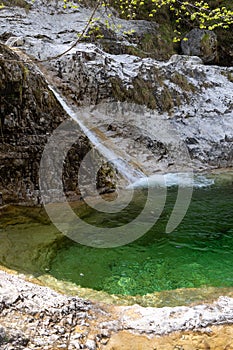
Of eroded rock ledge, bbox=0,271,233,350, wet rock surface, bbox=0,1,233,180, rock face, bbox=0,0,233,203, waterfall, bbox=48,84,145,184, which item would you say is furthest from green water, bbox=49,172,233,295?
wet rock surface, bbox=0,1,233,180

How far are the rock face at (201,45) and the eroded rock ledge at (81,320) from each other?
52.8 feet

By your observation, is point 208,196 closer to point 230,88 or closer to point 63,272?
point 63,272

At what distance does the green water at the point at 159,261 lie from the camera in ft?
14.2

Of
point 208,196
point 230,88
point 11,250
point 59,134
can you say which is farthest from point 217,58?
point 11,250

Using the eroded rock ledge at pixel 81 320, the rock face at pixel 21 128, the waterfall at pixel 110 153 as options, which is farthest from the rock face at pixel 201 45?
the eroded rock ledge at pixel 81 320

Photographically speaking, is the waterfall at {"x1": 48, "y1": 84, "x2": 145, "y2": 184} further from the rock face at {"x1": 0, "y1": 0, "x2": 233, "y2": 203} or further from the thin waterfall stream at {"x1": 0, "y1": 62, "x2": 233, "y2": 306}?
the thin waterfall stream at {"x1": 0, "y1": 62, "x2": 233, "y2": 306}

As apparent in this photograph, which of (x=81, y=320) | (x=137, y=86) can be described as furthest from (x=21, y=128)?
(x=137, y=86)

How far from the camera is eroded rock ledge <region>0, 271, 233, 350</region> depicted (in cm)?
287

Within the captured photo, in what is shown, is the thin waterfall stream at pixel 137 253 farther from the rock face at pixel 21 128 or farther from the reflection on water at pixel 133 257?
the rock face at pixel 21 128

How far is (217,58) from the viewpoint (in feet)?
60.3

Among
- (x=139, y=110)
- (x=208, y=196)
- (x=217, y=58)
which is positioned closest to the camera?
(x=208, y=196)

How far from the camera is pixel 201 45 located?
1705 cm

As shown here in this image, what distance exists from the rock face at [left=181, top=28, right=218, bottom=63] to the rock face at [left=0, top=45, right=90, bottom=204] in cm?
1228

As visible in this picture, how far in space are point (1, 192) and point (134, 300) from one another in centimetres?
387
